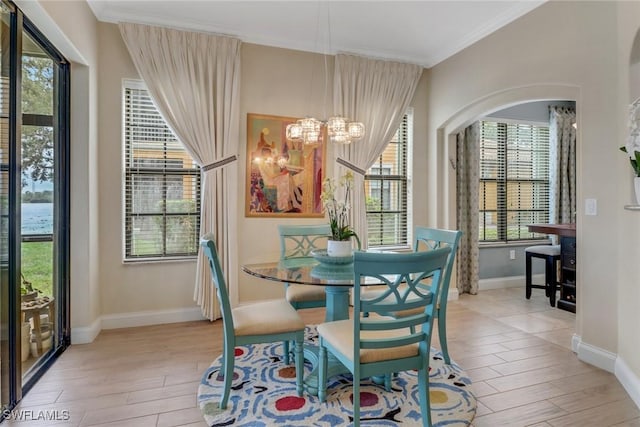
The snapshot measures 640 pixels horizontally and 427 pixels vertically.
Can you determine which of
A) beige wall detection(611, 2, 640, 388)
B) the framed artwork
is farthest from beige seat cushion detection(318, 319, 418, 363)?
the framed artwork

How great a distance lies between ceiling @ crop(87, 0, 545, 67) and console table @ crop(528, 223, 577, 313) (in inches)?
90.4

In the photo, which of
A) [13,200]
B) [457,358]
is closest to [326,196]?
[457,358]

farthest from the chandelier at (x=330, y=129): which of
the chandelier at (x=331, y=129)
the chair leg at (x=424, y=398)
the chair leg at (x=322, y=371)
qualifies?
the chair leg at (x=424, y=398)

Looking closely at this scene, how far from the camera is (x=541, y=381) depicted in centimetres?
251

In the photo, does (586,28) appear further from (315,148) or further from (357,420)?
(357,420)

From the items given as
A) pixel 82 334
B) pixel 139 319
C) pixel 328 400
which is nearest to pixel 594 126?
pixel 328 400

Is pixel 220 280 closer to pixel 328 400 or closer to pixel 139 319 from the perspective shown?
pixel 328 400

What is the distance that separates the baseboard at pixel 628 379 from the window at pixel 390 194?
251 cm

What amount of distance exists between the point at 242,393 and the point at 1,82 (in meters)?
2.34

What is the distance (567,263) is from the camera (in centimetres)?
413

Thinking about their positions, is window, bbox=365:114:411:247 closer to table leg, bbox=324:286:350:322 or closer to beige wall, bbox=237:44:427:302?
beige wall, bbox=237:44:427:302

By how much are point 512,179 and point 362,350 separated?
185 inches

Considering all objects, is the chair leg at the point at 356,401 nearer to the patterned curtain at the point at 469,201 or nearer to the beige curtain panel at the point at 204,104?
the beige curtain panel at the point at 204,104

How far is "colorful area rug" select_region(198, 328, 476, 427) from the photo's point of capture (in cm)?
204
